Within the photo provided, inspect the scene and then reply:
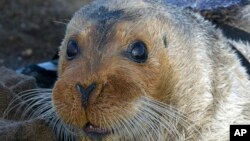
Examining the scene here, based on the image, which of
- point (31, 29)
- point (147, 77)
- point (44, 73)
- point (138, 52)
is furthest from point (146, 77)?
point (31, 29)

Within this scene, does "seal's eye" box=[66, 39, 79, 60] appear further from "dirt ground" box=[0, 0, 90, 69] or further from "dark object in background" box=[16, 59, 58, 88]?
"dirt ground" box=[0, 0, 90, 69]

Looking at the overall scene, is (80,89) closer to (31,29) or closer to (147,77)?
(147,77)

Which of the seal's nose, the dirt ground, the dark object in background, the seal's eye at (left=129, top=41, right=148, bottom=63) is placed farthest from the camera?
the dirt ground

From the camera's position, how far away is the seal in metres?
3.38

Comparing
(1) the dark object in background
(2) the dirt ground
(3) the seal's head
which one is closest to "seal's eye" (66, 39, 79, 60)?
(3) the seal's head

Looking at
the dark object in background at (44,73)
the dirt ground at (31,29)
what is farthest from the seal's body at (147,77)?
the dirt ground at (31,29)

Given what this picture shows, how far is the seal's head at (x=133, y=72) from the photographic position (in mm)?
3371

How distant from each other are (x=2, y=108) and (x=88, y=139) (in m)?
0.86

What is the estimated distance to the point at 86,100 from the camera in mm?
3334

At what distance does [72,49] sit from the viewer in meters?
3.61

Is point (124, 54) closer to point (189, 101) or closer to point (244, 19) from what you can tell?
point (189, 101)

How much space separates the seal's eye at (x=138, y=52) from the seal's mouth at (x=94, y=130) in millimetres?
377

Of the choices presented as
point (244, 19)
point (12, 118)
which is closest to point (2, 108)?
point (12, 118)

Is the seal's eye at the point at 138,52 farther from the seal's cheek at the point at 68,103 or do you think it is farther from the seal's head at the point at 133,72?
the seal's cheek at the point at 68,103
